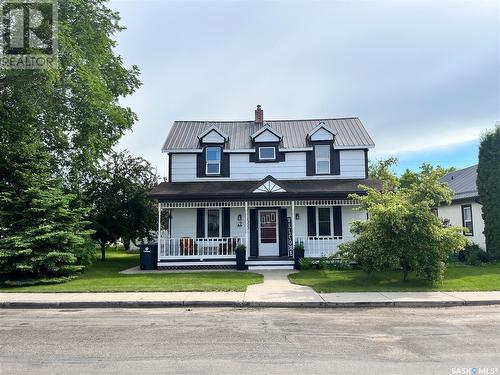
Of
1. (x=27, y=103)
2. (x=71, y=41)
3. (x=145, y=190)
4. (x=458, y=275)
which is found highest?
(x=71, y=41)

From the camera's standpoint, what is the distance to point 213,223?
62.0ft

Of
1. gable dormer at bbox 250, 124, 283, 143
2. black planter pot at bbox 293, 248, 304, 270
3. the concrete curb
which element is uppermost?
gable dormer at bbox 250, 124, 283, 143

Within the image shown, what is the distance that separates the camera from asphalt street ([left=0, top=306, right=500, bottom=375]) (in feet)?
17.3

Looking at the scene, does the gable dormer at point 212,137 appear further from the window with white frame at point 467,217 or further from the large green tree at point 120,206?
the window with white frame at point 467,217

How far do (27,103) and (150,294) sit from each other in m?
9.67

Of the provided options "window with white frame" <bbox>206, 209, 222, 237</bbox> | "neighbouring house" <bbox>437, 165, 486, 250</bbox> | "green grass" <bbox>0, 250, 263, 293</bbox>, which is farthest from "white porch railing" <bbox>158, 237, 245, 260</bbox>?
"neighbouring house" <bbox>437, 165, 486, 250</bbox>

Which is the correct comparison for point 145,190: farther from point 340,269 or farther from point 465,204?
point 465,204

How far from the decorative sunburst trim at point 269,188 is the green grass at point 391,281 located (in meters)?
3.97

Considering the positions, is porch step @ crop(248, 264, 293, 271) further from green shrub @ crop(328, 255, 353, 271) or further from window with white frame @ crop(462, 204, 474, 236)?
window with white frame @ crop(462, 204, 474, 236)

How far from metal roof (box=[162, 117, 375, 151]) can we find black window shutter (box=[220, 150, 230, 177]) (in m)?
0.48

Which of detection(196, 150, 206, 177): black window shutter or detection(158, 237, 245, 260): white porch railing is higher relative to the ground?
detection(196, 150, 206, 177): black window shutter

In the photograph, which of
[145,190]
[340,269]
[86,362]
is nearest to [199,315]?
[86,362]

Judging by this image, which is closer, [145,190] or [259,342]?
[259,342]

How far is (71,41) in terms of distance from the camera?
15.0 metres
